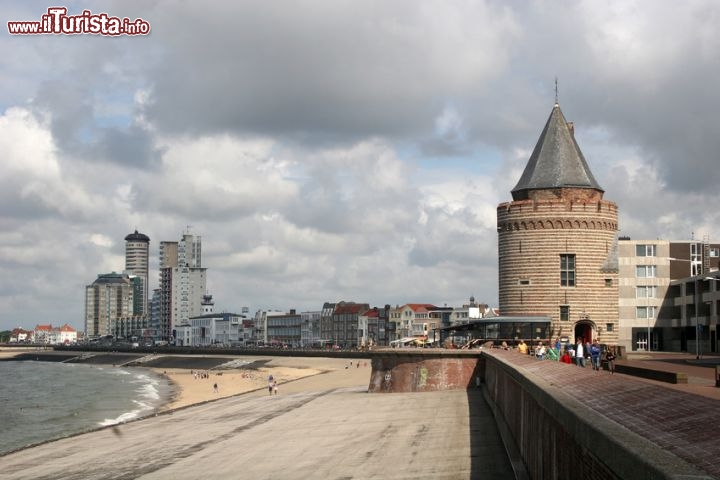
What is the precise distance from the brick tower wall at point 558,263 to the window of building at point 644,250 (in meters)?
24.3

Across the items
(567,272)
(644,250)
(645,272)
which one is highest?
(644,250)

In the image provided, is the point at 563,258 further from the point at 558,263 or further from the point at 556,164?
the point at 556,164

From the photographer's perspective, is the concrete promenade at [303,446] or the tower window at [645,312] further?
the tower window at [645,312]

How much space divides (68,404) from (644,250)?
53.9 meters

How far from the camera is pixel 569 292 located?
195ft

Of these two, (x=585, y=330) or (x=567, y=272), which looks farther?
(x=585, y=330)

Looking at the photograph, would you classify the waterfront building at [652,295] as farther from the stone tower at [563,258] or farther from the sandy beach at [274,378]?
the sandy beach at [274,378]

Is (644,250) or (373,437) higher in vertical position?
(644,250)

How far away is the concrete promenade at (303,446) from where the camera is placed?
2609 centimetres

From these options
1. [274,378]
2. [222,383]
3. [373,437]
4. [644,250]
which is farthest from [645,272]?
[373,437]

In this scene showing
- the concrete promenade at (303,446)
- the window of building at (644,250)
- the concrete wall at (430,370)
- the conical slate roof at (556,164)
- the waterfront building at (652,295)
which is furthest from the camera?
the window of building at (644,250)

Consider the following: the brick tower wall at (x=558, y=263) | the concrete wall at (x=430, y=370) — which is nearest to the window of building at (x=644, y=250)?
the brick tower wall at (x=558, y=263)

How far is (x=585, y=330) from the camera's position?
197 ft

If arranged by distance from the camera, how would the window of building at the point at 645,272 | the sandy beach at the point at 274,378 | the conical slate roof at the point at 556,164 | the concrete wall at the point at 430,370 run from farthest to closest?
1. the window of building at the point at 645,272
2. the sandy beach at the point at 274,378
3. the conical slate roof at the point at 556,164
4. the concrete wall at the point at 430,370
